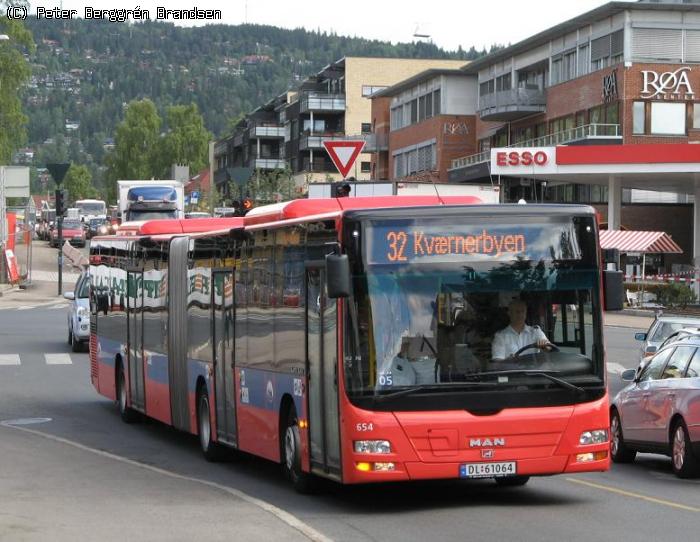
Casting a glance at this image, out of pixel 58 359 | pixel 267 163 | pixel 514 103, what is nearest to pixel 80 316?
pixel 58 359

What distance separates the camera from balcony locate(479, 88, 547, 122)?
85.8 meters

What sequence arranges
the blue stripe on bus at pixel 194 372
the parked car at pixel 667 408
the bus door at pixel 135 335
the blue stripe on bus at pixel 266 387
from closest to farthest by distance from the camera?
1. the blue stripe on bus at pixel 266 387
2. the parked car at pixel 667 408
3. the blue stripe on bus at pixel 194 372
4. the bus door at pixel 135 335

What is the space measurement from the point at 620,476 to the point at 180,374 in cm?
542

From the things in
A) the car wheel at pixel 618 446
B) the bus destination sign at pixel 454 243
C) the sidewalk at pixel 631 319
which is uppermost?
the bus destination sign at pixel 454 243

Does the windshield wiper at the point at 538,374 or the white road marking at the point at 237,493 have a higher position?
the windshield wiper at the point at 538,374

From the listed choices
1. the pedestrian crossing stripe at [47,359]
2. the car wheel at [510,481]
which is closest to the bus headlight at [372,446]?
the car wheel at [510,481]

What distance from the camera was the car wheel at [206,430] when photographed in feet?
56.4

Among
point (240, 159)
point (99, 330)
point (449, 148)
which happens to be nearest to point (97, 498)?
point (99, 330)

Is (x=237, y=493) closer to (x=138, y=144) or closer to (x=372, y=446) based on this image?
(x=372, y=446)

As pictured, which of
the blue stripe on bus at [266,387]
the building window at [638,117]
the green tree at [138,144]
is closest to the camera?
the blue stripe on bus at [266,387]

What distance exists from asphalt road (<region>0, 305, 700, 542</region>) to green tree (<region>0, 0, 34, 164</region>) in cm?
6578

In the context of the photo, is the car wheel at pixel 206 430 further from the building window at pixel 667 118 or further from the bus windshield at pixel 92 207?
the bus windshield at pixel 92 207

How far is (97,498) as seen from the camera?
13.3 m

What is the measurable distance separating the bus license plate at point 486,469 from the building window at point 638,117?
64507 mm
